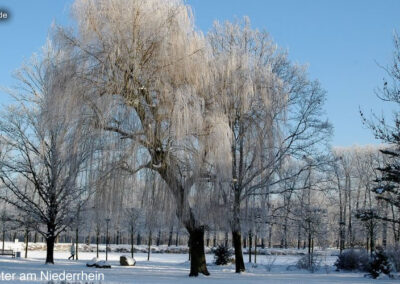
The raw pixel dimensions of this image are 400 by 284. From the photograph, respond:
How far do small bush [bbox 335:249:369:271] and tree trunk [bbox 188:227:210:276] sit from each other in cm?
870

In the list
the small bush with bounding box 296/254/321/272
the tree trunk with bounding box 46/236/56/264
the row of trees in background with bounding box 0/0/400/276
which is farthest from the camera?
the tree trunk with bounding box 46/236/56/264

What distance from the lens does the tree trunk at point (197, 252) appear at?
1623cm

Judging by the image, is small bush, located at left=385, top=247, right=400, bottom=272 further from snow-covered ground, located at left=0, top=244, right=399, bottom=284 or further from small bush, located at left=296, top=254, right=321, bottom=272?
small bush, located at left=296, top=254, right=321, bottom=272

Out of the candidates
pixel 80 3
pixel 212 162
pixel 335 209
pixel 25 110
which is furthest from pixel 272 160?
pixel 335 209

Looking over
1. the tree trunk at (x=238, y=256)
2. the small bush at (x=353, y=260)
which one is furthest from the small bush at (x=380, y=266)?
the tree trunk at (x=238, y=256)

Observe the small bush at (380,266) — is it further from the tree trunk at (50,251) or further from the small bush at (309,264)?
the tree trunk at (50,251)

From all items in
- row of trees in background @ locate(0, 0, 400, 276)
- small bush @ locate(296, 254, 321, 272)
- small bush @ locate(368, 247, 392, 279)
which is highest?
row of trees in background @ locate(0, 0, 400, 276)

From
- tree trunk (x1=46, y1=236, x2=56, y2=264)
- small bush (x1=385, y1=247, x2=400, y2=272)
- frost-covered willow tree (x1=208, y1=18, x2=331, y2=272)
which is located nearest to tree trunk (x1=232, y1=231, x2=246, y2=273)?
frost-covered willow tree (x1=208, y1=18, x2=331, y2=272)

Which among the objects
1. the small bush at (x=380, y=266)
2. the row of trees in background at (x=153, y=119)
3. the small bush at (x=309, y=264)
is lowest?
the small bush at (x=309, y=264)

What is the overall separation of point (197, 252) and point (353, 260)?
9.28 meters

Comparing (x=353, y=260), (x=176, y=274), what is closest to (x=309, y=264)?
(x=353, y=260)

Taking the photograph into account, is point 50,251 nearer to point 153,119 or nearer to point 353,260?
point 153,119

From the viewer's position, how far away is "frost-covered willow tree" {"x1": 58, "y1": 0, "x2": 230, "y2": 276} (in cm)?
1395

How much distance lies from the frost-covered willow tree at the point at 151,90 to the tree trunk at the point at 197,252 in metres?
1.26
